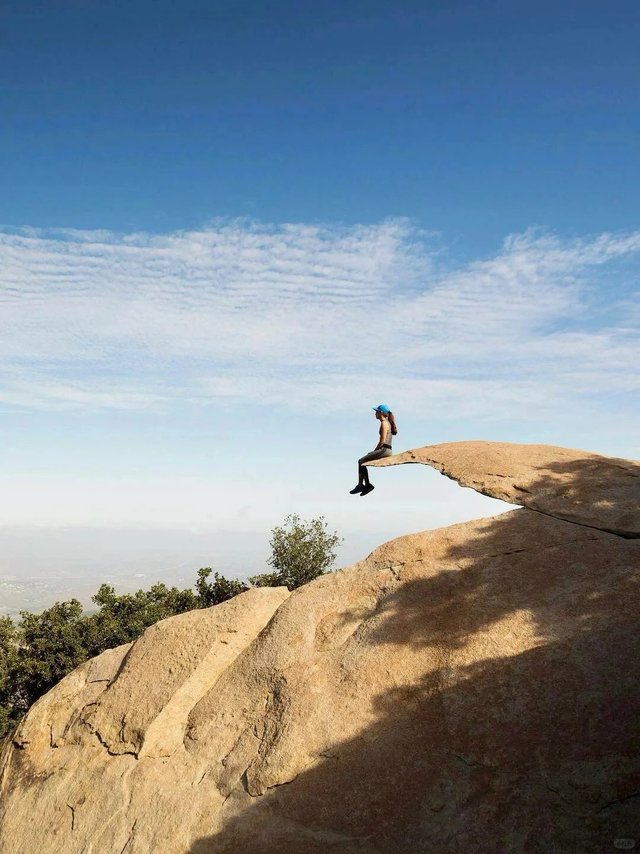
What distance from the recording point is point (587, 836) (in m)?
8.33

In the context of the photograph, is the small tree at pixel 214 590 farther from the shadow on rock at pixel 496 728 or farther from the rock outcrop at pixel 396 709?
the shadow on rock at pixel 496 728

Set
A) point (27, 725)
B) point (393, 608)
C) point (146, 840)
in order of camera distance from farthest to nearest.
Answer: point (27, 725) < point (393, 608) < point (146, 840)

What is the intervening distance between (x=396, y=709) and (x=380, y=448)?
7.90 meters

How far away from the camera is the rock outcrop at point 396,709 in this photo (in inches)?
363

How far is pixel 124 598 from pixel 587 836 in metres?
35.1

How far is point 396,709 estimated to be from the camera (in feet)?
35.6

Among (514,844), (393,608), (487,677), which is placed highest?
(393,608)

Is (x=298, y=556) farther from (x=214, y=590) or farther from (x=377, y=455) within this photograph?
(x=377, y=455)

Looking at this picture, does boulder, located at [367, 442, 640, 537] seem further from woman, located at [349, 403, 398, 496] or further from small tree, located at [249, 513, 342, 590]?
small tree, located at [249, 513, 342, 590]

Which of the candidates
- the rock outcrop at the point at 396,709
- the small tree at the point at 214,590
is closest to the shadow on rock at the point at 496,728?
the rock outcrop at the point at 396,709

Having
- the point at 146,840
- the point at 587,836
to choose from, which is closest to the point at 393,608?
the point at 587,836

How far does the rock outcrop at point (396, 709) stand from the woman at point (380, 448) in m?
2.51

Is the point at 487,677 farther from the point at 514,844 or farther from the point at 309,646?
the point at 309,646

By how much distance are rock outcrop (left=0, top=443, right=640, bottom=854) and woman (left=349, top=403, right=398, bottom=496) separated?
2.51 m
